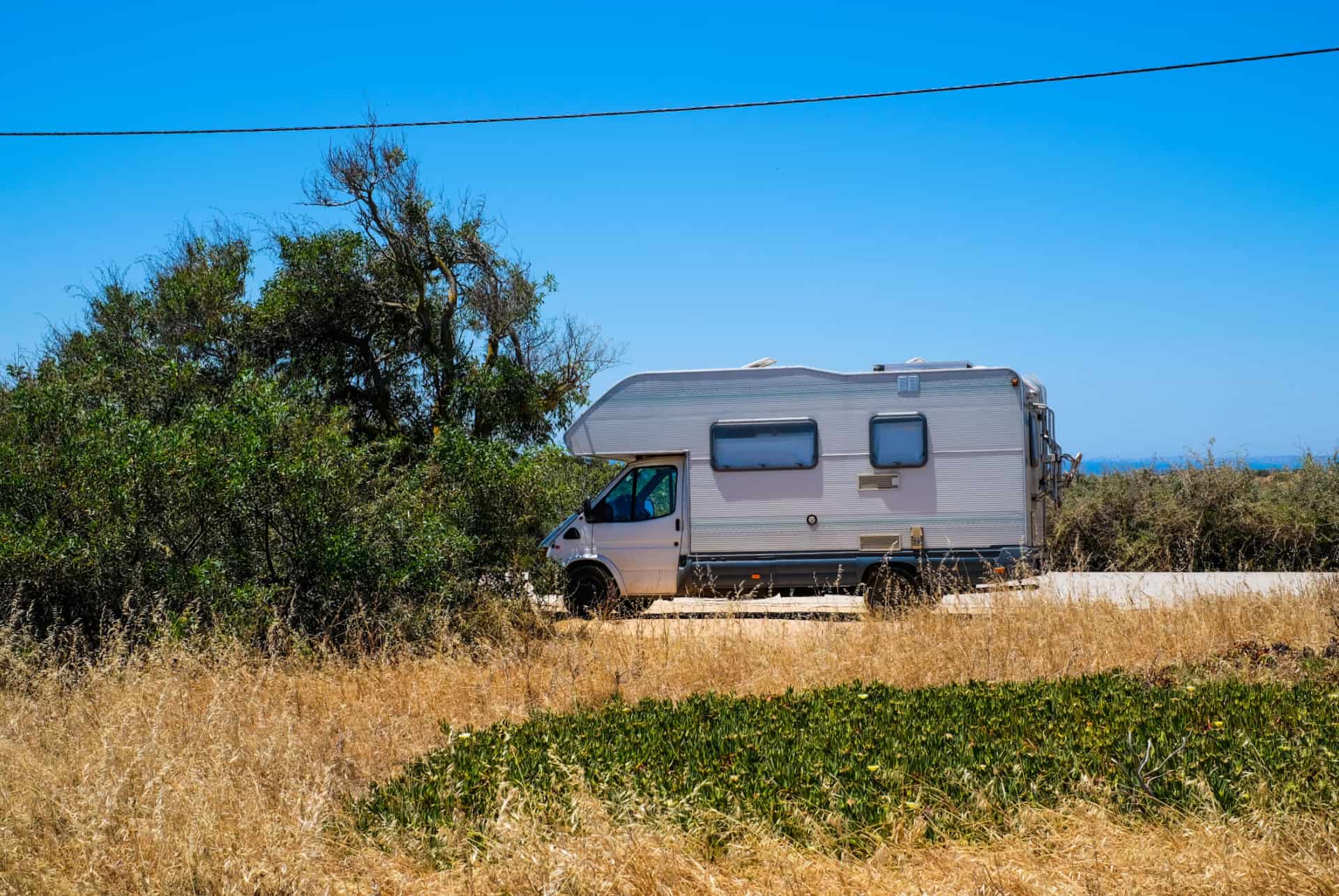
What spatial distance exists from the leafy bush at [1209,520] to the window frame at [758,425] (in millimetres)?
7692

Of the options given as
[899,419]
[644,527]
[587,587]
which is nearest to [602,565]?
[587,587]

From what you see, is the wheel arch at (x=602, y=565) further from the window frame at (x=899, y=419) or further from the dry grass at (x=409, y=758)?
the dry grass at (x=409, y=758)

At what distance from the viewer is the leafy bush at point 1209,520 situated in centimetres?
1870

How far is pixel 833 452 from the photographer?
12.9 meters

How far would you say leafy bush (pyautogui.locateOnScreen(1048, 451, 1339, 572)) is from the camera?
61.4ft

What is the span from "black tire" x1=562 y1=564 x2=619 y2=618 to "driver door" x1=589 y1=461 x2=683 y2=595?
252 millimetres

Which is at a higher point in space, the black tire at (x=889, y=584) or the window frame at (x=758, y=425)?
the window frame at (x=758, y=425)

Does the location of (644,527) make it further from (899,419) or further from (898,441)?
(899,419)

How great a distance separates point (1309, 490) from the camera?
61.9 ft

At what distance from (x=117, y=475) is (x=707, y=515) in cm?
657

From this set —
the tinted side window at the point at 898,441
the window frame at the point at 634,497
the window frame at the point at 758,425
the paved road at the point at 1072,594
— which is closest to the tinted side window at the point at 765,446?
the window frame at the point at 758,425

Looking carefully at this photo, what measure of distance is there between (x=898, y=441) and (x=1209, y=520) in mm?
9527

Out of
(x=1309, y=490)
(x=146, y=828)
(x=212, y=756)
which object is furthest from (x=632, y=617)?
(x=1309, y=490)

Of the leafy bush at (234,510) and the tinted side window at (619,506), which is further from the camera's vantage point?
the tinted side window at (619,506)
